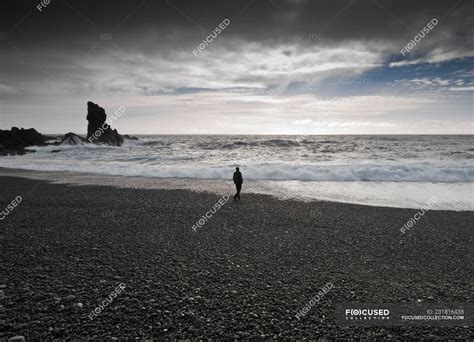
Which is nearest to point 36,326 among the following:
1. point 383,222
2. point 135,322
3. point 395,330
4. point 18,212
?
point 135,322

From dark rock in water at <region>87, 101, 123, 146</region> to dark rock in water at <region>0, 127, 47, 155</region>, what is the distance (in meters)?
12.0

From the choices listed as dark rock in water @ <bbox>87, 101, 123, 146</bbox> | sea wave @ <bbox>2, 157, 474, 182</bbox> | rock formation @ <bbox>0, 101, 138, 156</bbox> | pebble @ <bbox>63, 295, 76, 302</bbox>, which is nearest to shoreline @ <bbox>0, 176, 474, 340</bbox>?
pebble @ <bbox>63, 295, 76, 302</bbox>

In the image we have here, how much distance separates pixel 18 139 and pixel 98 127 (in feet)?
63.2

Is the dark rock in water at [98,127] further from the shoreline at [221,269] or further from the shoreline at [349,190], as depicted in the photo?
the shoreline at [221,269]

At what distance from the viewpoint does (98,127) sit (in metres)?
74.0

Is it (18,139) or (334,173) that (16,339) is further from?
(18,139)

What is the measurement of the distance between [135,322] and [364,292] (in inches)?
168

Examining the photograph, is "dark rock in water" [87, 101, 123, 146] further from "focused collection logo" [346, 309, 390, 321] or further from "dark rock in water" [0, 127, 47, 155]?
"focused collection logo" [346, 309, 390, 321]

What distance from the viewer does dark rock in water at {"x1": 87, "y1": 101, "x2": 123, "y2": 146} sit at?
7088 cm

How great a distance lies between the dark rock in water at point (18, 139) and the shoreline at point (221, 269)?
49537mm

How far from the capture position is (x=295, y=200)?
14.6m

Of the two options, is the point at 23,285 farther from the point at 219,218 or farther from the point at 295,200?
the point at 295,200

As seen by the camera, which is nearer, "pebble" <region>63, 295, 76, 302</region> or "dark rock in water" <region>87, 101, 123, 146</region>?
"pebble" <region>63, 295, 76, 302</region>

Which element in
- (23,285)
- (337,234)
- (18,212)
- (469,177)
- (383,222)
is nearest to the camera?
(23,285)
